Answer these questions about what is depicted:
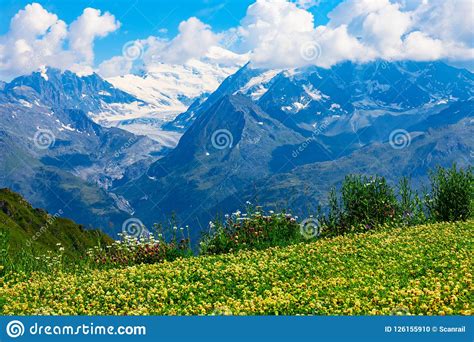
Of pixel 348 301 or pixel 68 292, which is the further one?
pixel 68 292

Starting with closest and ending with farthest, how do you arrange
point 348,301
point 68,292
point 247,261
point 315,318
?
1. point 315,318
2. point 348,301
3. point 68,292
4. point 247,261

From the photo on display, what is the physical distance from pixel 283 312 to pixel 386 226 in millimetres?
11949

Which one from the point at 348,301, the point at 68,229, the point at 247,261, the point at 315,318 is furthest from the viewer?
the point at 68,229

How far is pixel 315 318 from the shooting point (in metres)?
7.99

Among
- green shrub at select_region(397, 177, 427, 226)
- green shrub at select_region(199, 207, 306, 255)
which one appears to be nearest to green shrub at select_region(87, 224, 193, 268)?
green shrub at select_region(199, 207, 306, 255)

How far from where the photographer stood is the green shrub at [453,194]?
22.5 m

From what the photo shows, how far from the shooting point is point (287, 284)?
12.4 meters

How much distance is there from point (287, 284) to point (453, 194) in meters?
13.1

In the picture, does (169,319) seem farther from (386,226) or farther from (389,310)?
(386,226)

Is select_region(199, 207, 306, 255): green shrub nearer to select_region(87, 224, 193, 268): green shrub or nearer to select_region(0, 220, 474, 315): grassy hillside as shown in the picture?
select_region(87, 224, 193, 268): green shrub

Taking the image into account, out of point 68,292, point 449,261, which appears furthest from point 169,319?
point 449,261

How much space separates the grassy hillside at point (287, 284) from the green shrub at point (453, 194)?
523 centimetres

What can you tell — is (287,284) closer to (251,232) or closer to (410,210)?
(251,232)

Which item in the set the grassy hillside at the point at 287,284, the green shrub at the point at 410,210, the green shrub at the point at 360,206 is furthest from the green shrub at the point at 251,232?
the green shrub at the point at 410,210
